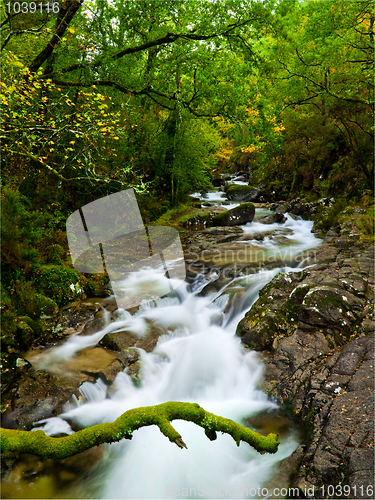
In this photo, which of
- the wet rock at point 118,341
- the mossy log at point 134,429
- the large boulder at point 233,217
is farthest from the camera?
the large boulder at point 233,217

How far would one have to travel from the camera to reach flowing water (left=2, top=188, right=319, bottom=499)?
374 cm

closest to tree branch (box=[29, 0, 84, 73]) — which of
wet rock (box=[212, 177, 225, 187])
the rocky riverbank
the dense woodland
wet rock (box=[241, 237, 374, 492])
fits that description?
the dense woodland

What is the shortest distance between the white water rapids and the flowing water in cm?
1

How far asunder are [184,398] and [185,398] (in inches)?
0.8

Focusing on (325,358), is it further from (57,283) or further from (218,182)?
(218,182)

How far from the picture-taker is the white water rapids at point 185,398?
12.3 ft

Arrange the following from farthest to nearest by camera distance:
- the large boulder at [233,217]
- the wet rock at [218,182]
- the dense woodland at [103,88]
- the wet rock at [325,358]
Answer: the wet rock at [218,182] → the large boulder at [233,217] → the dense woodland at [103,88] → the wet rock at [325,358]

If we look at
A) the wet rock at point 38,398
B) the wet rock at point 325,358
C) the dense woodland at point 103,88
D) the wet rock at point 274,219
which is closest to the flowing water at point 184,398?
the wet rock at point 38,398

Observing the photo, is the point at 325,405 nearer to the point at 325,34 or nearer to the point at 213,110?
the point at 213,110

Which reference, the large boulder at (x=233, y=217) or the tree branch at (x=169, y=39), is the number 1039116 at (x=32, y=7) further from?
the large boulder at (x=233, y=217)

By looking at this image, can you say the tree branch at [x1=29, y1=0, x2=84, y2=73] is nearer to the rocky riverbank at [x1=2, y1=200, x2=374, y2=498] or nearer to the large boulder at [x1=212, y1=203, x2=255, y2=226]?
the rocky riverbank at [x1=2, y1=200, x2=374, y2=498]

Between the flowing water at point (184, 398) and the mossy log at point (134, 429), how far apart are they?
114cm

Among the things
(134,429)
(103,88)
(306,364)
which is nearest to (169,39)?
(103,88)

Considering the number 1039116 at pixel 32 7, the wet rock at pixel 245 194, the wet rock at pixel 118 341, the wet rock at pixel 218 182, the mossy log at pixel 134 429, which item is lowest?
the wet rock at pixel 118 341
